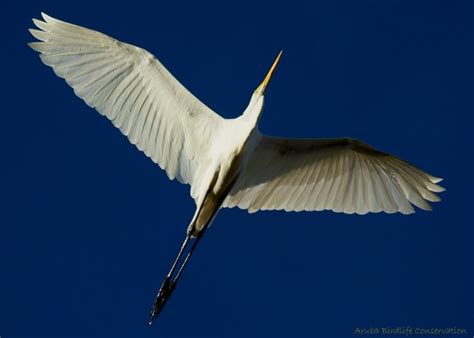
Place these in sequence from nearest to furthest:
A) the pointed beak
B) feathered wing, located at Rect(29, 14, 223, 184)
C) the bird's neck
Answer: the bird's neck < feathered wing, located at Rect(29, 14, 223, 184) < the pointed beak

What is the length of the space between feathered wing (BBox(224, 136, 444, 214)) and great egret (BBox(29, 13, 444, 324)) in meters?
0.01

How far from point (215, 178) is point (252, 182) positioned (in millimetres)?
872

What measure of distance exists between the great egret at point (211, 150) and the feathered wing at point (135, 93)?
0.01 meters

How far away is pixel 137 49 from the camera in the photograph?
41.4 feet

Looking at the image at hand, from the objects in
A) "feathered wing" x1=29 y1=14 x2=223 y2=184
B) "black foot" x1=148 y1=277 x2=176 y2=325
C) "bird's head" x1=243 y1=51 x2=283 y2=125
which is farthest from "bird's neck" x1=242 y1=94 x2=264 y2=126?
"black foot" x1=148 y1=277 x2=176 y2=325

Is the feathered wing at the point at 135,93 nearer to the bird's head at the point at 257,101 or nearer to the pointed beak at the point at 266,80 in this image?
the bird's head at the point at 257,101

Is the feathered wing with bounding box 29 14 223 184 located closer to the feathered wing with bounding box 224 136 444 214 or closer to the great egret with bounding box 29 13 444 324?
the great egret with bounding box 29 13 444 324

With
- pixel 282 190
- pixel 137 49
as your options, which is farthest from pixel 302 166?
pixel 137 49

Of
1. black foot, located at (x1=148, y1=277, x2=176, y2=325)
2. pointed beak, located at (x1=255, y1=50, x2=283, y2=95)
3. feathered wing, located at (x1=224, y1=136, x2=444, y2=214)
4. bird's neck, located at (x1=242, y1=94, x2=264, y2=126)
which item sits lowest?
black foot, located at (x1=148, y1=277, x2=176, y2=325)

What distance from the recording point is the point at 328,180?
43.6 ft

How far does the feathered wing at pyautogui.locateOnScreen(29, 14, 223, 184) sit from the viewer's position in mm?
12586

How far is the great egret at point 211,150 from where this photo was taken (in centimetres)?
1255

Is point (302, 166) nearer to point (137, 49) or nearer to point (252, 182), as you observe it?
point (252, 182)

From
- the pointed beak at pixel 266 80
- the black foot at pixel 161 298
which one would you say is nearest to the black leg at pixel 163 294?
the black foot at pixel 161 298
